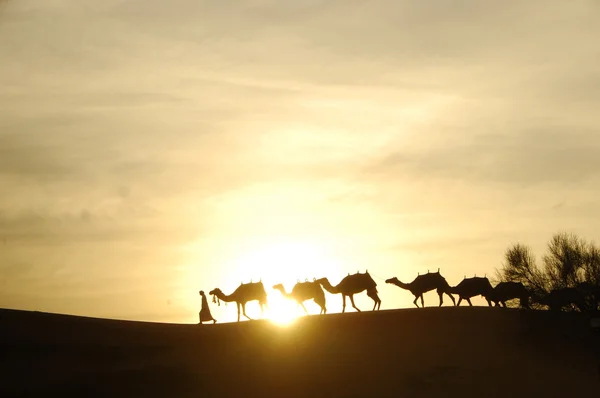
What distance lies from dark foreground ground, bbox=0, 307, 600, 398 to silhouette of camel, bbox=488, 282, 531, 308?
111 cm

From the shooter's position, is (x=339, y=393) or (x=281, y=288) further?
(x=281, y=288)

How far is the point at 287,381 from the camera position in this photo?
4038cm

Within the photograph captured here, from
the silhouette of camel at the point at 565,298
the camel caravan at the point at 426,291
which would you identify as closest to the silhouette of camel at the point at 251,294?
the camel caravan at the point at 426,291

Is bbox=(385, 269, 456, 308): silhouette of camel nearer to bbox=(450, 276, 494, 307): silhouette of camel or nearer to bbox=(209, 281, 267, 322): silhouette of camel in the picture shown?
bbox=(450, 276, 494, 307): silhouette of camel

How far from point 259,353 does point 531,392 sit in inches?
440

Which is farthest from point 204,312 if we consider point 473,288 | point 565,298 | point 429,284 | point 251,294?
point 565,298

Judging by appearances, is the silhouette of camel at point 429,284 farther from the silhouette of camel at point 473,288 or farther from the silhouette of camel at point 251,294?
the silhouette of camel at point 251,294

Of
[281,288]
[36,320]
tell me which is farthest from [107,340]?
[281,288]

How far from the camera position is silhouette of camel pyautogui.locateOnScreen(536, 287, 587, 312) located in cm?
4828

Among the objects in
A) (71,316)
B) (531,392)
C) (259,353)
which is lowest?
(531,392)

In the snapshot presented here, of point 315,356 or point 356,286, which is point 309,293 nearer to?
point 356,286

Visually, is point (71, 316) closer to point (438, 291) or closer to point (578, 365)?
point (438, 291)

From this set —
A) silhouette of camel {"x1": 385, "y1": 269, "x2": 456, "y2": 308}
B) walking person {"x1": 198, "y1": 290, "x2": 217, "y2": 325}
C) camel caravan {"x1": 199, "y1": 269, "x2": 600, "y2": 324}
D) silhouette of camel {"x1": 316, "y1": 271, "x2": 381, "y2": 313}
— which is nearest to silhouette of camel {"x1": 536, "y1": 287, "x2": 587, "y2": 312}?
camel caravan {"x1": 199, "y1": 269, "x2": 600, "y2": 324}

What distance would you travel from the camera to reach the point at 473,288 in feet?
171
